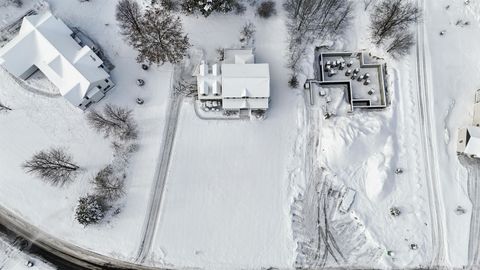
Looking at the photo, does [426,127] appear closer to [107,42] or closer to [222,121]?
[222,121]

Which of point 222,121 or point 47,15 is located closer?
point 47,15

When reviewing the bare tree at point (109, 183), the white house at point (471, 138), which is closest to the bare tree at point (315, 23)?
the white house at point (471, 138)

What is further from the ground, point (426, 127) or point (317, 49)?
point (317, 49)

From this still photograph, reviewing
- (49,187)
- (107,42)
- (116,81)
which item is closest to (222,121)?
(116,81)

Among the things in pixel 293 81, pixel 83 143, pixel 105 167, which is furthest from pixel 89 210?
pixel 293 81

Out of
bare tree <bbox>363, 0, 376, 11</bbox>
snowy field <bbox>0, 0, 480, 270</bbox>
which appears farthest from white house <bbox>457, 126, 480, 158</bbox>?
bare tree <bbox>363, 0, 376, 11</bbox>

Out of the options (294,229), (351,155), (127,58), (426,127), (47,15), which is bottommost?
(294,229)
